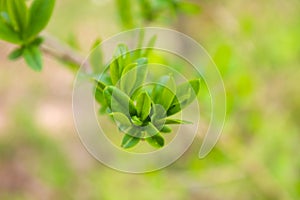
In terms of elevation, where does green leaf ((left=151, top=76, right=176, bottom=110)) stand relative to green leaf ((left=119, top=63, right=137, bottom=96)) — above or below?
above

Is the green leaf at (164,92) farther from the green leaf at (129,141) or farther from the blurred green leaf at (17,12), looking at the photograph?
the blurred green leaf at (17,12)

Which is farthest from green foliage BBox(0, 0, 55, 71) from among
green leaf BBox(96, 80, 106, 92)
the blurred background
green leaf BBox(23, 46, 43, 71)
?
the blurred background

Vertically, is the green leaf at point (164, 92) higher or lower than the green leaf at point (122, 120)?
higher

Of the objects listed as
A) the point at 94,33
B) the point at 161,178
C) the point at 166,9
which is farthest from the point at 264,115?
the point at 94,33

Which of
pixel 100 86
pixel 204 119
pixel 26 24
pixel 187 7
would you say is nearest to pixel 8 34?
pixel 26 24

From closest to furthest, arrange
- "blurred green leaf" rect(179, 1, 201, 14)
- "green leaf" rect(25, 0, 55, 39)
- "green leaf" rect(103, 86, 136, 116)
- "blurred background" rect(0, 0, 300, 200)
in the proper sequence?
"green leaf" rect(103, 86, 136, 116), "green leaf" rect(25, 0, 55, 39), "blurred green leaf" rect(179, 1, 201, 14), "blurred background" rect(0, 0, 300, 200)

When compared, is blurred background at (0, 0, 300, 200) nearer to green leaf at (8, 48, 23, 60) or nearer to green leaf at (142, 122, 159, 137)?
green leaf at (8, 48, 23, 60)

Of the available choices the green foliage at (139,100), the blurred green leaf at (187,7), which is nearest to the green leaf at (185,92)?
the green foliage at (139,100)
